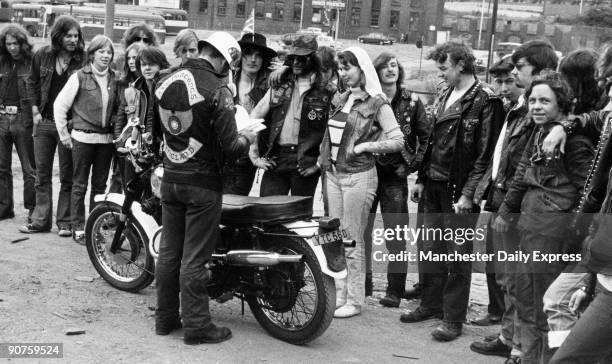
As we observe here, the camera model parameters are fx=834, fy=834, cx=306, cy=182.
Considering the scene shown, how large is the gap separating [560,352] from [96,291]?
4.16 meters

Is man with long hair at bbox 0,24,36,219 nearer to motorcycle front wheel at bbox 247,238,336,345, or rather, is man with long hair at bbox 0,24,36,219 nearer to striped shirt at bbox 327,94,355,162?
striped shirt at bbox 327,94,355,162

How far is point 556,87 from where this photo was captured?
515 centimetres

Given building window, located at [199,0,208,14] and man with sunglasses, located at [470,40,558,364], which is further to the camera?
building window, located at [199,0,208,14]

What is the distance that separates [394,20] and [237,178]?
86.0 m

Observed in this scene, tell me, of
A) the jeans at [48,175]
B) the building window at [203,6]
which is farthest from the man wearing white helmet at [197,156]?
the building window at [203,6]

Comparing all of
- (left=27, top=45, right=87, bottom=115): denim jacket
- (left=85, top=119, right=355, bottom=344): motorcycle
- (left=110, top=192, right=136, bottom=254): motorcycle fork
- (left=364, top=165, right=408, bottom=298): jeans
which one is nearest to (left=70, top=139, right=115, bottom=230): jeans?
(left=27, top=45, right=87, bottom=115): denim jacket

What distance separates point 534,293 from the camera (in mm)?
5309

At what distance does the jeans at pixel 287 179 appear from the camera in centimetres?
709

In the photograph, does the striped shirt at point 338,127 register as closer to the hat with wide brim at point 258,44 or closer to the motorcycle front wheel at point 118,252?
the hat with wide brim at point 258,44

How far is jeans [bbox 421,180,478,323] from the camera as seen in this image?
20.6 ft

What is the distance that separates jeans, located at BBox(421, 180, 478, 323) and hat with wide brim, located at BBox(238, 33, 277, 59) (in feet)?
6.66

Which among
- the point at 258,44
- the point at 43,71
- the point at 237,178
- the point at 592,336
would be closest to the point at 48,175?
the point at 43,71

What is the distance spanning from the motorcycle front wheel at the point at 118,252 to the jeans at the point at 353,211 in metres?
1.55

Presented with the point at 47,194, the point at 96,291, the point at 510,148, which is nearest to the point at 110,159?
the point at 47,194
